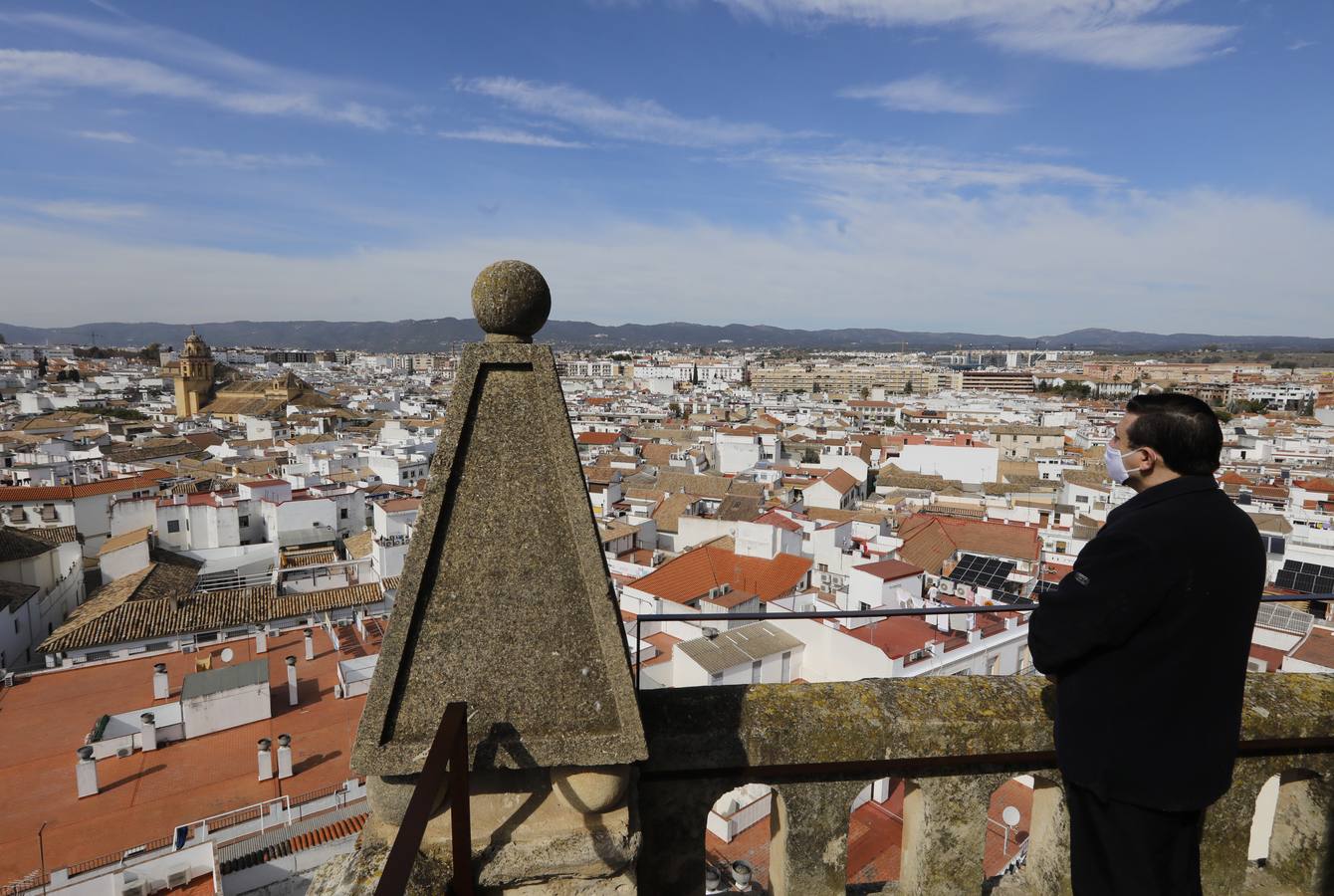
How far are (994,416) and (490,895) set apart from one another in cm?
10139

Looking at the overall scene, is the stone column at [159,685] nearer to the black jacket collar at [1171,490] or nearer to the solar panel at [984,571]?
the black jacket collar at [1171,490]

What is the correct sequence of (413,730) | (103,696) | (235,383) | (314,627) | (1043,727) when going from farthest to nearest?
(235,383) → (314,627) → (103,696) → (1043,727) → (413,730)

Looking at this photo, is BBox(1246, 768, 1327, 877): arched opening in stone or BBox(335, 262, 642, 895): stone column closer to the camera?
BBox(335, 262, 642, 895): stone column

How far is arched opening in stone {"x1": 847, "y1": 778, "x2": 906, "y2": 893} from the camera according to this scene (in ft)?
33.7

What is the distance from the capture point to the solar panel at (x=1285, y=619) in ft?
69.6

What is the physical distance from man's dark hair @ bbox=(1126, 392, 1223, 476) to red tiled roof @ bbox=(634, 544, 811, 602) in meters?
22.6

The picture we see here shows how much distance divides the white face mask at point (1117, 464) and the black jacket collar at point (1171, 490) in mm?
150

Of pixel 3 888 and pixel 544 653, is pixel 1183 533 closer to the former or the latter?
pixel 544 653

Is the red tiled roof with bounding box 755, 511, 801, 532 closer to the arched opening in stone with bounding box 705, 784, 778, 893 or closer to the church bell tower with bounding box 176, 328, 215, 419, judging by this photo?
the arched opening in stone with bounding box 705, 784, 778, 893

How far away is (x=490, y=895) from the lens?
2.47 meters

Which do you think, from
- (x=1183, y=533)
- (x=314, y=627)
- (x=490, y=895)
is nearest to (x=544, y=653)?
(x=490, y=895)

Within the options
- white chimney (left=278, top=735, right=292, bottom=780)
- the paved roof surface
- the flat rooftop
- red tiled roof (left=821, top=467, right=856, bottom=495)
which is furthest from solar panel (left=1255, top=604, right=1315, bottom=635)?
red tiled roof (left=821, top=467, right=856, bottom=495)

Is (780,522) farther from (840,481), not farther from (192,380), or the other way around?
(192,380)

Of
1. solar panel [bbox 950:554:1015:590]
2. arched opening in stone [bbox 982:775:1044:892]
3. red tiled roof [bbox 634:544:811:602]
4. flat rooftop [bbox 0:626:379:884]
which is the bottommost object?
flat rooftop [bbox 0:626:379:884]
